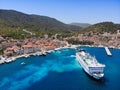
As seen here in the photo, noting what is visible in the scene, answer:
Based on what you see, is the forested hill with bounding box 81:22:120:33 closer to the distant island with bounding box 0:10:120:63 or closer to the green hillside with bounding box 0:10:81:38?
the distant island with bounding box 0:10:120:63

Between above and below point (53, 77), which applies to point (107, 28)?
above

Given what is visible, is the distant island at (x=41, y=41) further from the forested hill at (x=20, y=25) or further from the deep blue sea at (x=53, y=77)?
the deep blue sea at (x=53, y=77)

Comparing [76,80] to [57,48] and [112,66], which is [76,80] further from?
[57,48]

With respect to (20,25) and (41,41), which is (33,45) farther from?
(20,25)

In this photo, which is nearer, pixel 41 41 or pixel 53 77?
pixel 53 77

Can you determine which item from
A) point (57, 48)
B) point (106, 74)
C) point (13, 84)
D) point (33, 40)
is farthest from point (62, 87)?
point (33, 40)

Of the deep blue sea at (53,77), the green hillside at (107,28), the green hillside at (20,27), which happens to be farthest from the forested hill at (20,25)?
the deep blue sea at (53,77)

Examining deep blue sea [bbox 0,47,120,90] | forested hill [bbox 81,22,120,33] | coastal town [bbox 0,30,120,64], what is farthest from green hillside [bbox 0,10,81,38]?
deep blue sea [bbox 0,47,120,90]

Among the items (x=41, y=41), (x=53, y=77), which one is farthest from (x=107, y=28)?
(x=53, y=77)

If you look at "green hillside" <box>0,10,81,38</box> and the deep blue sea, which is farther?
"green hillside" <box>0,10,81,38</box>
